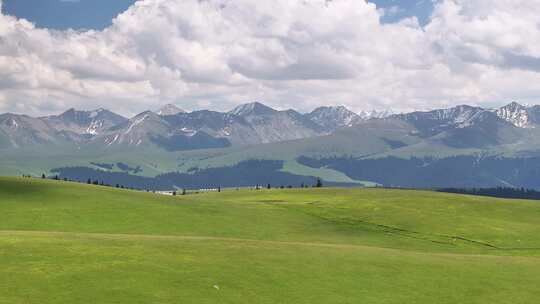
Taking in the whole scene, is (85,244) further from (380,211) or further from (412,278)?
(380,211)

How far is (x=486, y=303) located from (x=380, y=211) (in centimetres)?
10402

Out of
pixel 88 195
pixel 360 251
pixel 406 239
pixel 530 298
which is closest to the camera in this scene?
pixel 530 298

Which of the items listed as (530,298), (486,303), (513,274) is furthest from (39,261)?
(513,274)

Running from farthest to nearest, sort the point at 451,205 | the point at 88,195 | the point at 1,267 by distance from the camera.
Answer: the point at 451,205 → the point at 88,195 → the point at 1,267

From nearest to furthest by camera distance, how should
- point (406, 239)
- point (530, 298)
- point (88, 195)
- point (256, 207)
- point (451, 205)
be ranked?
point (530, 298) → point (406, 239) → point (88, 195) → point (256, 207) → point (451, 205)

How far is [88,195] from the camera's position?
487 ft

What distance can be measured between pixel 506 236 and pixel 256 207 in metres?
62.9

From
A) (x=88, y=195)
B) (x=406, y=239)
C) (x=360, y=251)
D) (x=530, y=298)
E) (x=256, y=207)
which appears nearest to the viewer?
(x=530, y=298)

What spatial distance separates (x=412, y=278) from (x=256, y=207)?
10368 centimetres

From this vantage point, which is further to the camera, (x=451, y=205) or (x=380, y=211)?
(x=451, y=205)

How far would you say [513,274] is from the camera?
213 feet

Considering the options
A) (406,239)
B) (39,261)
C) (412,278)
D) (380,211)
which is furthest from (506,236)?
(39,261)

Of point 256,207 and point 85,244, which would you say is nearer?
point 85,244

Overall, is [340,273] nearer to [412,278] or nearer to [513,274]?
[412,278]
